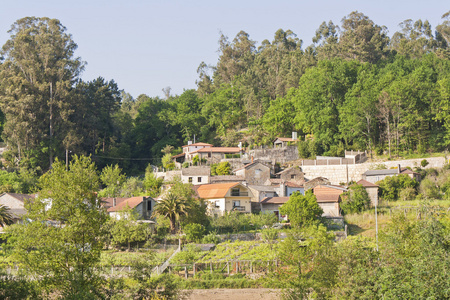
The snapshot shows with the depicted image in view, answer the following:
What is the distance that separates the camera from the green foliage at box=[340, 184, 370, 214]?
176 feet

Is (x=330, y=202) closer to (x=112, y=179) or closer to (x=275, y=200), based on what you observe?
(x=275, y=200)

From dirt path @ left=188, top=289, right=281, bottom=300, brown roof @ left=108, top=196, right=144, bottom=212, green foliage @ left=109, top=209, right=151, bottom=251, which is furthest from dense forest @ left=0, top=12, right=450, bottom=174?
dirt path @ left=188, top=289, right=281, bottom=300

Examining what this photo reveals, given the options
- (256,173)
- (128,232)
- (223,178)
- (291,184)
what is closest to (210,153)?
(223,178)

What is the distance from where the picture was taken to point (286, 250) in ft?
115

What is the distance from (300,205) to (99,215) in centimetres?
2408

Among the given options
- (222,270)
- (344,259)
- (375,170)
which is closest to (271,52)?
(375,170)

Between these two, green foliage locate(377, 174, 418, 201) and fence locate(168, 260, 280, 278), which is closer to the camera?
fence locate(168, 260, 280, 278)

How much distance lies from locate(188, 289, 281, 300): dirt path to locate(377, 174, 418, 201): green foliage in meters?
19.9

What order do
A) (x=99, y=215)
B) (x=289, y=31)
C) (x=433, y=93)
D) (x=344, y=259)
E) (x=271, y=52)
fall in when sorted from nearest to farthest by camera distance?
(x=99, y=215), (x=344, y=259), (x=433, y=93), (x=271, y=52), (x=289, y=31)

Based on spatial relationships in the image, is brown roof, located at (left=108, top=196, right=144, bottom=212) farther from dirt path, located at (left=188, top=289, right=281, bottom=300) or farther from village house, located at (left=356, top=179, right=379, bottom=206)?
village house, located at (left=356, top=179, right=379, bottom=206)

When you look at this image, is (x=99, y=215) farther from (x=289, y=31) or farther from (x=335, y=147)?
(x=289, y=31)

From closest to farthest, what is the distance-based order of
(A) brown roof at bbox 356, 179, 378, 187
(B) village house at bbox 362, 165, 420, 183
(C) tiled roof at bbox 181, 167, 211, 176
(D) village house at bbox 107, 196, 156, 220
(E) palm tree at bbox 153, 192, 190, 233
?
(E) palm tree at bbox 153, 192, 190, 233 → (D) village house at bbox 107, 196, 156, 220 → (A) brown roof at bbox 356, 179, 378, 187 → (B) village house at bbox 362, 165, 420, 183 → (C) tiled roof at bbox 181, 167, 211, 176

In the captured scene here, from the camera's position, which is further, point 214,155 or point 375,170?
point 214,155

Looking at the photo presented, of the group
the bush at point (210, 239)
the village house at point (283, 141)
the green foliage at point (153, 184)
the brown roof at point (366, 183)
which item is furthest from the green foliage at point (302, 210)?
the village house at point (283, 141)
